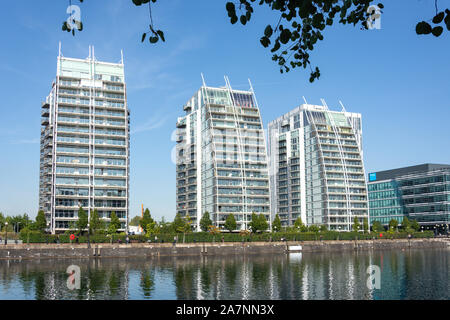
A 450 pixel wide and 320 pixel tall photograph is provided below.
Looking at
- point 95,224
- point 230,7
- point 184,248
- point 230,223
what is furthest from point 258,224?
point 230,7

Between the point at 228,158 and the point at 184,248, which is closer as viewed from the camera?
the point at 184,248

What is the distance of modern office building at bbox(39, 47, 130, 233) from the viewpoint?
145625mm

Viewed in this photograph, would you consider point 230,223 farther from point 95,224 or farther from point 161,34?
point 161,34

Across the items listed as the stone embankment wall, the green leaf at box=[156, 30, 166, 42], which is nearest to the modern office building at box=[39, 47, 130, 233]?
the stone embankment wall

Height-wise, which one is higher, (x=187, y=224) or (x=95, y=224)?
(x=95, y=224)

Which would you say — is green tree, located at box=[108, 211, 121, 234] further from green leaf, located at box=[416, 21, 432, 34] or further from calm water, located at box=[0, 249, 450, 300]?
green leaf, located at box=[416, 21, 432, 34]

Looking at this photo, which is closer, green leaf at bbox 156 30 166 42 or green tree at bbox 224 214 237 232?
green leaf at bbox 156 30 166 42

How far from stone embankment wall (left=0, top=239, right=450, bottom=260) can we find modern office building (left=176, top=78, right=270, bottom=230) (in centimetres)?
3610

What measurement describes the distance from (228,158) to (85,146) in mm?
50716

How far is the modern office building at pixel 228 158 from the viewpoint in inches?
6609

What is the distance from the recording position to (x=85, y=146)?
150 metres

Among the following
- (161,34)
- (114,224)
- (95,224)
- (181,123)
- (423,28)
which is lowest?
(114,224)

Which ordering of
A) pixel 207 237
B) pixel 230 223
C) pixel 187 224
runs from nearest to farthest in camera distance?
pixel 207 237
pixel 187 224
pixel 230 223

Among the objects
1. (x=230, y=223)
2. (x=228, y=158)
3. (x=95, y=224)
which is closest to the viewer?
(x=95, y=224)
